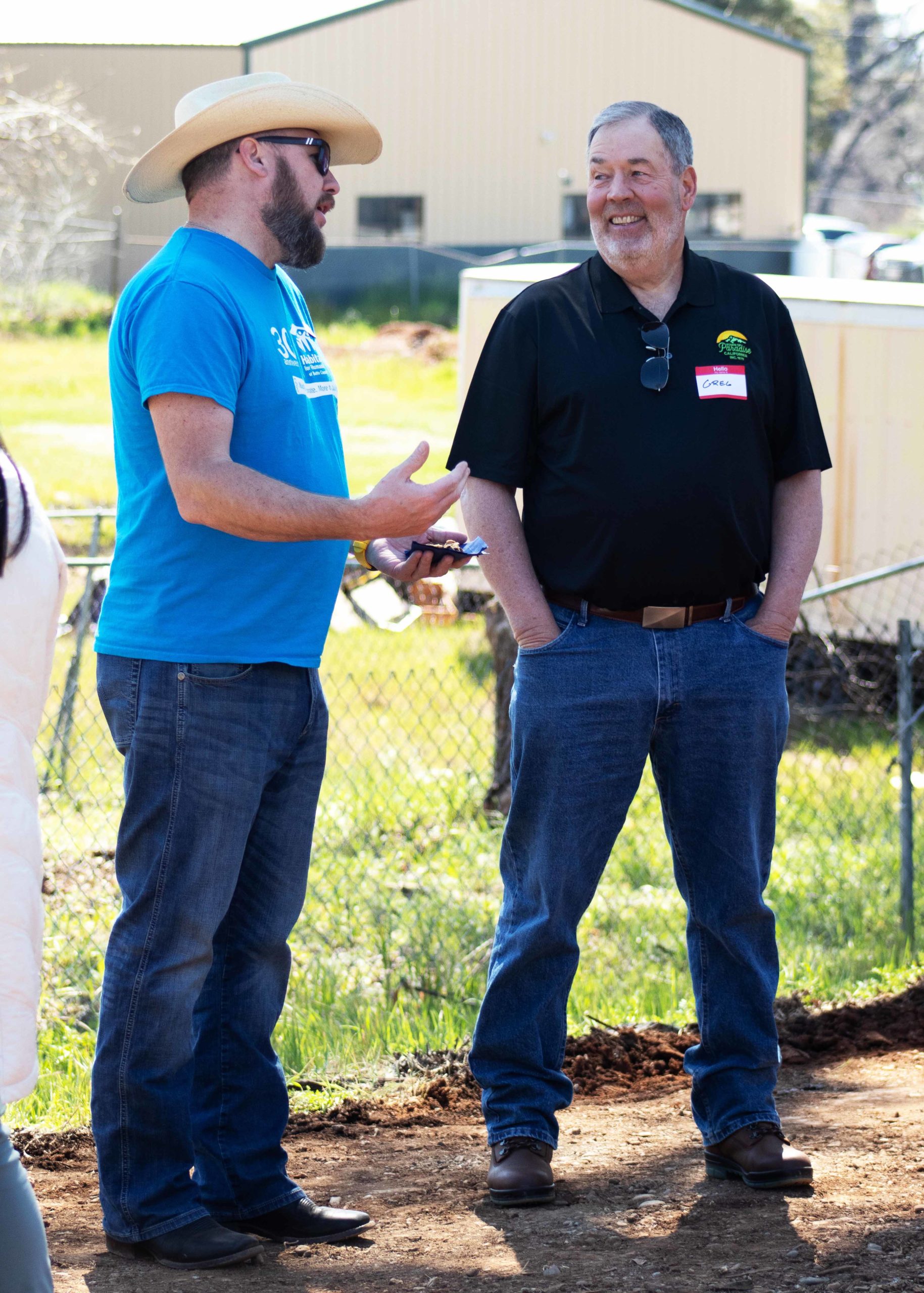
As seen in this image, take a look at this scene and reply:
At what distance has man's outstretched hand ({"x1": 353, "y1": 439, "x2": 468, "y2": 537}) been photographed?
8.55ft

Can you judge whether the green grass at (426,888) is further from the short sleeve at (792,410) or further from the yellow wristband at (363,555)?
the short sleeve at (792,410)

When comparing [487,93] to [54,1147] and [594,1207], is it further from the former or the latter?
[594,1207]

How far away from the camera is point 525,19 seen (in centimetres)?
2867

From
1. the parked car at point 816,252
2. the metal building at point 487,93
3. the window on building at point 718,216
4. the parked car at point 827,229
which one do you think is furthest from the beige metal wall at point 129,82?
the parked car at point 827,229

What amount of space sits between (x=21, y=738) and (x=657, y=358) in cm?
159

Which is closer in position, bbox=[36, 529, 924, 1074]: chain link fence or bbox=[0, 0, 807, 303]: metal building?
bbox=[36, 529, 924, 1074]: chain link fence

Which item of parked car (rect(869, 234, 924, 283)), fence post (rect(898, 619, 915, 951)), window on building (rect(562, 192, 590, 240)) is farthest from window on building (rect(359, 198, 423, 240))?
fence post (rect(898, 619, 915, 951))

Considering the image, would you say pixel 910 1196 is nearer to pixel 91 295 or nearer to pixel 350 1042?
pixel 350 1042

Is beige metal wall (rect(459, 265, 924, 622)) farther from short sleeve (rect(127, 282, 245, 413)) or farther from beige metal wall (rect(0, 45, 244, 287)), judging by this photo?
beige metal wall (rect(0, 45, 244, 287))

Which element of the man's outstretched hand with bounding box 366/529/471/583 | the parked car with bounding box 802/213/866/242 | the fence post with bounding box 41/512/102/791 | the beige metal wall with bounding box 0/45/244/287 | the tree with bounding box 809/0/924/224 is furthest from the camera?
the tree with bounding box 809/0/924/224

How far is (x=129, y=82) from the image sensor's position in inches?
1121

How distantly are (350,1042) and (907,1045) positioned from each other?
Answer: 5.14 feet

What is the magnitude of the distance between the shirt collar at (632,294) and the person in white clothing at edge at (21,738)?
1432mm

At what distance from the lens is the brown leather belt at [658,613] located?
10.3 feet
